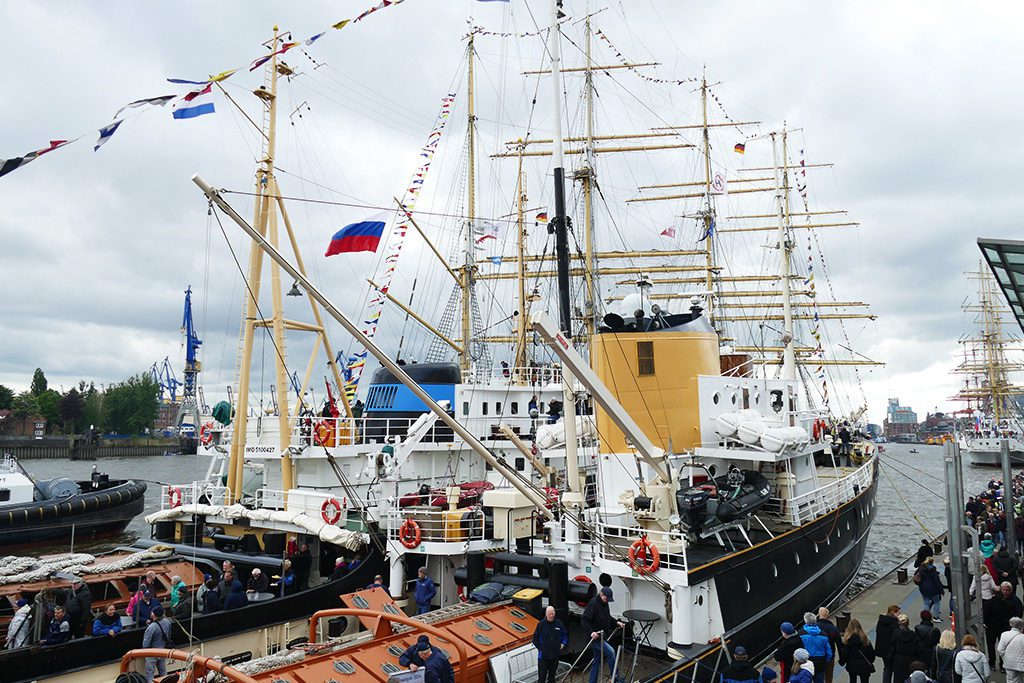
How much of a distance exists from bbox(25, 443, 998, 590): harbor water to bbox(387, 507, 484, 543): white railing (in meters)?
10.9

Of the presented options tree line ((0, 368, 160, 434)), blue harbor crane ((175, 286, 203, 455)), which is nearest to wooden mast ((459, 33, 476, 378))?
blue harbor crane ((175, 286, 203, 455))

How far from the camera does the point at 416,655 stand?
29.2 ft

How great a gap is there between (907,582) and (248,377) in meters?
19.3

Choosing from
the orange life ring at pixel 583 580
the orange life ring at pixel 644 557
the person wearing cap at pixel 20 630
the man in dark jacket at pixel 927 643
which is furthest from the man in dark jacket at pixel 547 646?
the person wearing cap at pixel 20 630

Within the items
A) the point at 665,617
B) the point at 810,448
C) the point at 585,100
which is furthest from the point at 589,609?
the point at 585,100

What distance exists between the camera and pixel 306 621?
48.4ft

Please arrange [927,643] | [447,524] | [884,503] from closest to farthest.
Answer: [927,643]
[447,524]
[884,503]

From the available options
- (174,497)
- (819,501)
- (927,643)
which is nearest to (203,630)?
(174,497)

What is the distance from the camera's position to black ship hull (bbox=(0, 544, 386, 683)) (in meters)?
11.1

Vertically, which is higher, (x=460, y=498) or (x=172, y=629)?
(x=460, y=498)

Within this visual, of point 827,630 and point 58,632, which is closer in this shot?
point 827,630

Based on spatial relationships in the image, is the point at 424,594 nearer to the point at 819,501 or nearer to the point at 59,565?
the point at 59,565

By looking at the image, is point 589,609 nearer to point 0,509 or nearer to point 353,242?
point 353,242

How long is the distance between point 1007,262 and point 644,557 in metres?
8.33
